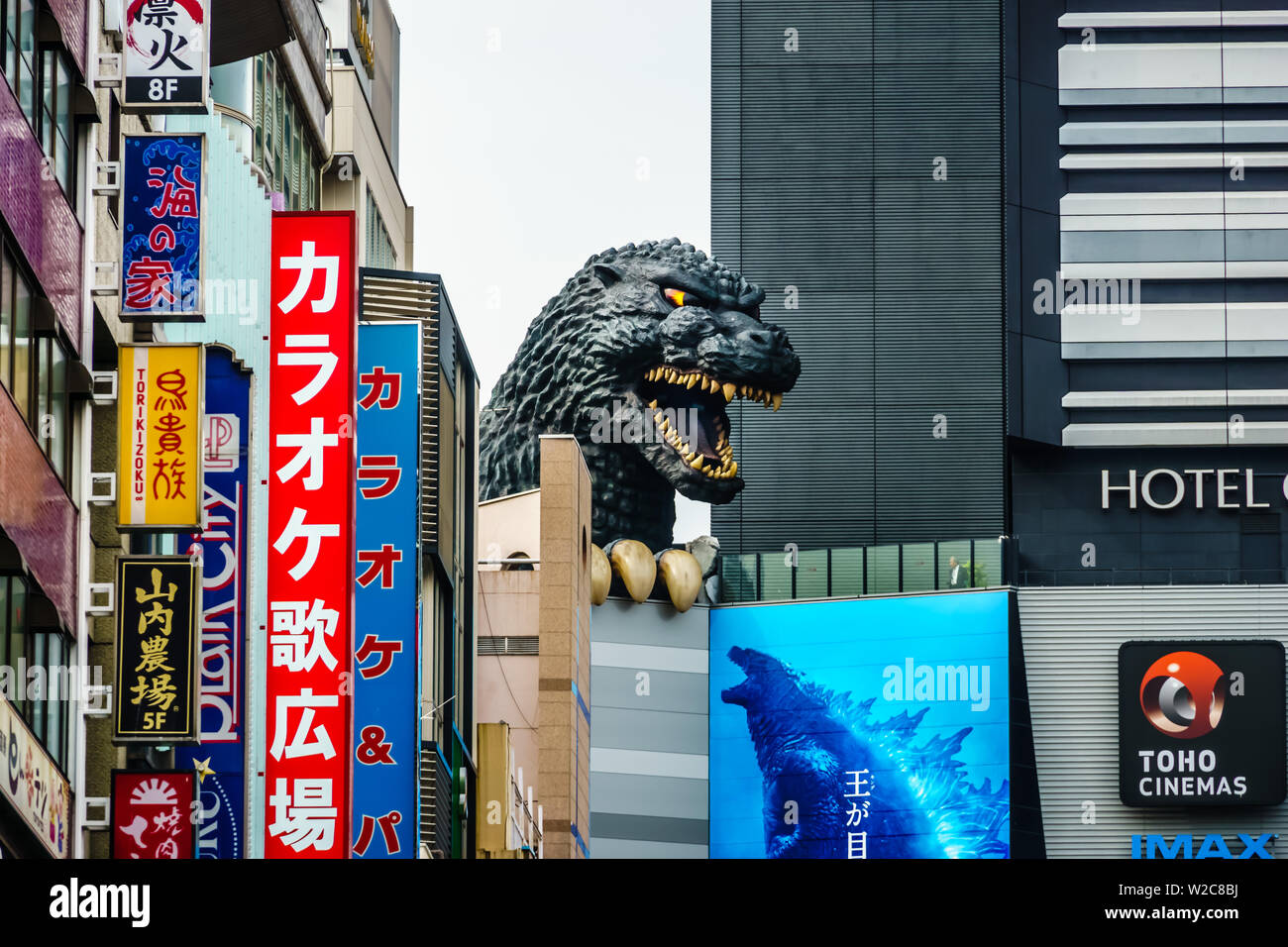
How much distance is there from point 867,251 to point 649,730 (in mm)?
20740

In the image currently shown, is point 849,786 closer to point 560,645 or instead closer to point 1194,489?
point 1194,489

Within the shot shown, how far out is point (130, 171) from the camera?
24.4 meters

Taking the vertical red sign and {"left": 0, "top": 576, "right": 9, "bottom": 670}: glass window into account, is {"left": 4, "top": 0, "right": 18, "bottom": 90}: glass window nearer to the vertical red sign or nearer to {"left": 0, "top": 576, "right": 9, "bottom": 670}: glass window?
{"left": 0, "top": 576, "right": 9, "bottom": 670}: glass window

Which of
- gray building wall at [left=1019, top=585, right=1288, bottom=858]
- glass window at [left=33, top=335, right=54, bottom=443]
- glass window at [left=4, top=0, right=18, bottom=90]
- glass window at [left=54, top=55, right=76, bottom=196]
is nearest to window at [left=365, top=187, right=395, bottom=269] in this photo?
glass window at [left=54, top=55, right=76, bottom=196]

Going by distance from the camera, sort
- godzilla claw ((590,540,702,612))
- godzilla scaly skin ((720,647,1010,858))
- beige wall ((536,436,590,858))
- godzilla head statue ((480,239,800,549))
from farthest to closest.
A: godzilla scaly skin ((720,647,1010,858))
godzilla claw ((590,540,702,612))
godzilla head statue ((480,239,800,549))
beige wall ((536,436,590,858))

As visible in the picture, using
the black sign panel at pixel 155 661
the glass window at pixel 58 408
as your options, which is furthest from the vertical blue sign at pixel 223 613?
the black sign panel at pixel 155 661

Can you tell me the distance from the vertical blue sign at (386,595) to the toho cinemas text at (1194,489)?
53.8m

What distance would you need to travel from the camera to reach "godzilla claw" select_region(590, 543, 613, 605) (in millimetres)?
71875

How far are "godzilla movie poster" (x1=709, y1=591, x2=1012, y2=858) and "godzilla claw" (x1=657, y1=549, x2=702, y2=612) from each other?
290 cm

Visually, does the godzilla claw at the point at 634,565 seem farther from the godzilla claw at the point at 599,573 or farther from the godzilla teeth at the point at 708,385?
the godzilla teeth at the point at 708,385
